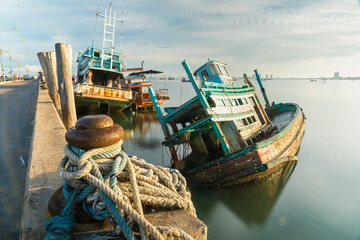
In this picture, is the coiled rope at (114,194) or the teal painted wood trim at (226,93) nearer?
the coiled rope at (114,194)

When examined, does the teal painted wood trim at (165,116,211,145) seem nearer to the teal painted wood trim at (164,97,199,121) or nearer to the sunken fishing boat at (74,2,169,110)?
the teal painted wood trim at (164,97,199,121)

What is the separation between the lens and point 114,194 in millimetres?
1201

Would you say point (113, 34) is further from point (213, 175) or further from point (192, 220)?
point (192, 220)

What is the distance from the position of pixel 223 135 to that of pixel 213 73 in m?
4.34

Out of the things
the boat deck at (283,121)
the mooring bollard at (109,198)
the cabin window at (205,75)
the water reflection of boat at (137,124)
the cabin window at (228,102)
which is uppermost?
the mooring bollard at (109,198)

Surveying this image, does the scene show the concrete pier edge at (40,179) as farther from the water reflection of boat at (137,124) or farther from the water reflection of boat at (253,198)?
the water reflection of boat at (137,124)

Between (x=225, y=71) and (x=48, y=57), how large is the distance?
8434 millimetres

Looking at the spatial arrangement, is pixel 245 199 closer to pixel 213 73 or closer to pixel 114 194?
pixel 213 73

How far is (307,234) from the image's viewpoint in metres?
5.80

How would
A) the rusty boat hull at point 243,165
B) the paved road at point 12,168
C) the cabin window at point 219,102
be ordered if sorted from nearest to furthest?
the paved road at point 12,168 < the rusty boat hull at point 243,165 < the cabin window at point 219,102

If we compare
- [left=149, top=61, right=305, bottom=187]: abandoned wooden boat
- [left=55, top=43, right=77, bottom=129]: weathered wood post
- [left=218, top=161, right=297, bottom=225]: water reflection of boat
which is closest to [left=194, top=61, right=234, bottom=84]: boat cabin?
[left=149, top=61, right=305, bottom=187]: abandoned wooden boat

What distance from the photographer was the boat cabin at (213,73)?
1023cm

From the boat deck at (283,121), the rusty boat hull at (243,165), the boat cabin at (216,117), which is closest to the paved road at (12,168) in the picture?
the boat cabin at (216,117)

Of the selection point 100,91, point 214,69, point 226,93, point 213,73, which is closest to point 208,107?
point 226,93
